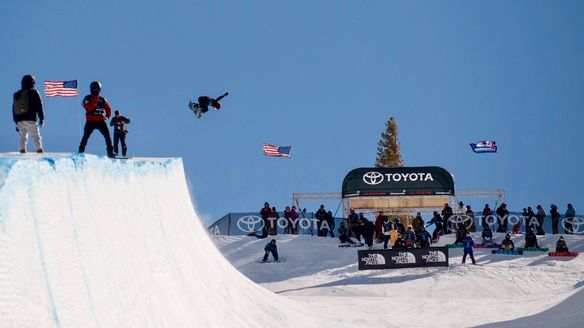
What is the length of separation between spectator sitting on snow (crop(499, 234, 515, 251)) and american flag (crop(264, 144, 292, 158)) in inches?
576

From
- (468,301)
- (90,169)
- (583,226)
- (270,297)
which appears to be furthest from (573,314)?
(583,226)

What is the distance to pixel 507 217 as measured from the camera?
34.6 meters

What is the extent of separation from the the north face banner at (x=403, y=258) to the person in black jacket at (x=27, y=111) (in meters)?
19.3

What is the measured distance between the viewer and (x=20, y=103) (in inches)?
442

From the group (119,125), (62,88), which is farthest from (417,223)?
(119,125)

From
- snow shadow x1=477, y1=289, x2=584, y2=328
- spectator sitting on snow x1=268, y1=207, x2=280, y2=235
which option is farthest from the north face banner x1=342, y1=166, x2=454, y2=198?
snow shadow x1=477, y1=289, x2=584, y2=328

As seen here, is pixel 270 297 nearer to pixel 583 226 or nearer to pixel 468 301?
pixel 468 301

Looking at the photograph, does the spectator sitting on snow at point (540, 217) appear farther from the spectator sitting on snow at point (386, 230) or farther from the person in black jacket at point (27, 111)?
the person in black jacket at point (27, 111)

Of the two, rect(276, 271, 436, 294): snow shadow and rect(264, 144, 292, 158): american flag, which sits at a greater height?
rect(264, 144, 292, 158): american flag

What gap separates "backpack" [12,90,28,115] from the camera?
36.6ft

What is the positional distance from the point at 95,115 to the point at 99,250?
14.7ft

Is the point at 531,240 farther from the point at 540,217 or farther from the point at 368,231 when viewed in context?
the point at 368,231

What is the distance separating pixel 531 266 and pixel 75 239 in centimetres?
2544

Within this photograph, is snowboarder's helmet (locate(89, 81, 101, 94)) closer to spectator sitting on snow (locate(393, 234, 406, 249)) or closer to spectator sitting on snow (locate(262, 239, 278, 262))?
spectator sitting on snow (locate(262, 239, 278, 262))
